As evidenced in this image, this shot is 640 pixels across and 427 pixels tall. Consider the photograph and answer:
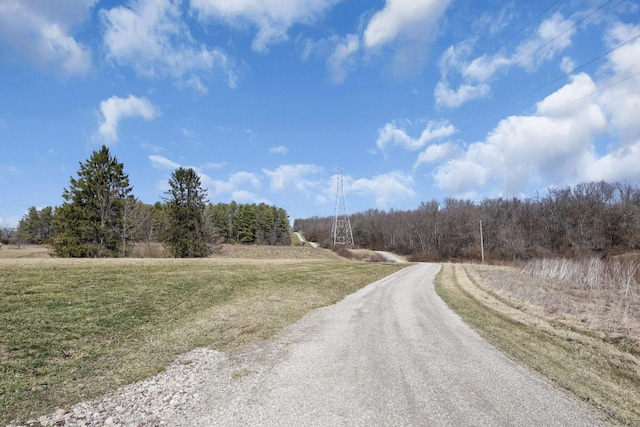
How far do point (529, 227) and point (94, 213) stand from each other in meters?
86.1

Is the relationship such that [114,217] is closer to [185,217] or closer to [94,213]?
[94,213]

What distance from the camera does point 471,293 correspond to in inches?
737

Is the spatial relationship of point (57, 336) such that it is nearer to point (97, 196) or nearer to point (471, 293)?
point (471, 293)

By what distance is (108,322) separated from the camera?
8820 millimetres

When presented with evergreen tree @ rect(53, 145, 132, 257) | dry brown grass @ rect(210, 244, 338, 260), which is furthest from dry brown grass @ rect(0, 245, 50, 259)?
dry brown grass @ rect(210, 244, 338, 260)

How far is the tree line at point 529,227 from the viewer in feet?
204

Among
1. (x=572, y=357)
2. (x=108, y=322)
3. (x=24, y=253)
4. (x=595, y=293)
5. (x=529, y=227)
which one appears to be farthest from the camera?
(x=529, y=227)

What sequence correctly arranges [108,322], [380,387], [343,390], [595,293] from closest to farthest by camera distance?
[343,390] → [380,387] → [108,322] → [595,293]

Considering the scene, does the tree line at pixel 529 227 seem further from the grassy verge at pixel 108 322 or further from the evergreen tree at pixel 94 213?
the grassy verge at pixel 108 322

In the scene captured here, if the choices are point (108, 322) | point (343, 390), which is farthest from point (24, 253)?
point (343, 390)

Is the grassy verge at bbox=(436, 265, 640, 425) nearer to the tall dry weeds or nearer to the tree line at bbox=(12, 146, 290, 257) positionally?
the tall dry weeds

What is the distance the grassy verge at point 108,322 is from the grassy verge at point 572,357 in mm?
6460

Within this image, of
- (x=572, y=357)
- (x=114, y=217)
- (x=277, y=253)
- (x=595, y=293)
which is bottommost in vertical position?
(x=595, y=293)

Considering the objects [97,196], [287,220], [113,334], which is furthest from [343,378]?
[287,220]
